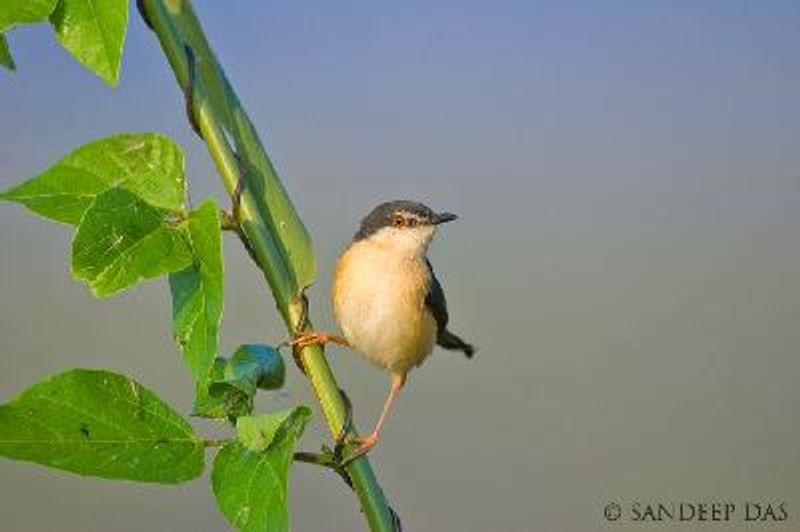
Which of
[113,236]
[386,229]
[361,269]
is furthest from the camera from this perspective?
[386,229]

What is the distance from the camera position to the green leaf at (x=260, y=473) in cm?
51

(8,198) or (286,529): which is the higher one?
(8,198)

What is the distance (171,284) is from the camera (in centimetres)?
52

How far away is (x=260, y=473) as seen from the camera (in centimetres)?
52

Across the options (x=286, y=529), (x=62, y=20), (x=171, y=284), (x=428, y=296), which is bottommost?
(x=428, y=296)

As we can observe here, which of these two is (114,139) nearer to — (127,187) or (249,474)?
(127,187)

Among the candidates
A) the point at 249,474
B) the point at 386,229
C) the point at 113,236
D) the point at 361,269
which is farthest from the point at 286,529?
the point at 386,229

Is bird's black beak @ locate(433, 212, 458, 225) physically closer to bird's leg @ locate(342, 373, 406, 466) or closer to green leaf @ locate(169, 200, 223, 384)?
bird's leg @ locate(342, 373, 406, 466)

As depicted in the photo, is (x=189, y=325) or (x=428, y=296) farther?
(x=428, y=296)

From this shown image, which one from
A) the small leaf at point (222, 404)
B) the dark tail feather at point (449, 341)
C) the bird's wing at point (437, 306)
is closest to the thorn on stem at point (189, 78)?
the small leaf at point (222, 404)

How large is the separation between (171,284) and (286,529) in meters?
0.11

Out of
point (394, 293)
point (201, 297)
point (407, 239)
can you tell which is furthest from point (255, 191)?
point (407, 239)

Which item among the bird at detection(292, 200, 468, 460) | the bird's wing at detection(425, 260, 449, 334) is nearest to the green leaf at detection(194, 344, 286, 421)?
the bird at detection(292, 200, 468, 460)

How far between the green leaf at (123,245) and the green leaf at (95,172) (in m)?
0.02
